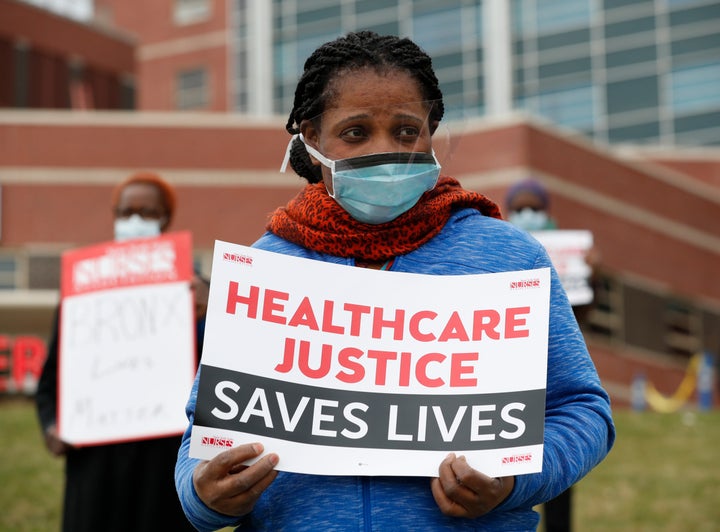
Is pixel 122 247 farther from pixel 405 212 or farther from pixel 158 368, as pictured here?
pixel 405 212

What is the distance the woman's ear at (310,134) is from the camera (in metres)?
2.65

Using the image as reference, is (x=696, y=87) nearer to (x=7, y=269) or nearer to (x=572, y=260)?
(x=7, y=269)

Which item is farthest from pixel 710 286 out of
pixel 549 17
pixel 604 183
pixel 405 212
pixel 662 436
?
pixel 405 212

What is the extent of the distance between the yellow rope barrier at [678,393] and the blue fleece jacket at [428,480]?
27.2 metres

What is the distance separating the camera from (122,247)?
514cm

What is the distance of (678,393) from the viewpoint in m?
31.1

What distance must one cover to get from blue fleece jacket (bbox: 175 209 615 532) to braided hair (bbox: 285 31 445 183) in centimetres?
29

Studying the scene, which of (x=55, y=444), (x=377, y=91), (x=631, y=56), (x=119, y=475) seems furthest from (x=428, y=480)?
(x=631, y=56)

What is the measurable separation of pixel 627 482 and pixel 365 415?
878 cm

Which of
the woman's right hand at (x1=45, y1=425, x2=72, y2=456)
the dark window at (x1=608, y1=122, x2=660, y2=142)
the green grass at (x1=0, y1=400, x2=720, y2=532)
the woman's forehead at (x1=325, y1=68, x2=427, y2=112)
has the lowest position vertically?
the green grass at (x1=0, y1=400, x2=720, y2=532)

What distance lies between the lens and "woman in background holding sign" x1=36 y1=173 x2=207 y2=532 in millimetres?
4555

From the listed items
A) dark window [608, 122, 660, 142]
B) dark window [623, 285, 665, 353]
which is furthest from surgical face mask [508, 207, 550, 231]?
dark window [608, 122, 660, 142]

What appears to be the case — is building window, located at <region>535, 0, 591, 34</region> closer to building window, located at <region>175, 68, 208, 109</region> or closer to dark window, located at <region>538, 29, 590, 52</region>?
dark window, located at <region>538, 29, 590, 52</region>

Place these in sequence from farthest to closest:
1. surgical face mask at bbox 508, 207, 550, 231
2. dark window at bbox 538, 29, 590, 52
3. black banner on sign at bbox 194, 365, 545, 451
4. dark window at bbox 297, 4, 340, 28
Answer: dark window at bbox 297, 4, 340, 28
dark window at bbox 538, 29, 590, 52
surgical face mask at bbox 508, 207, 550, 231
black banner on sign at bbox 194, 365, 545, 451
